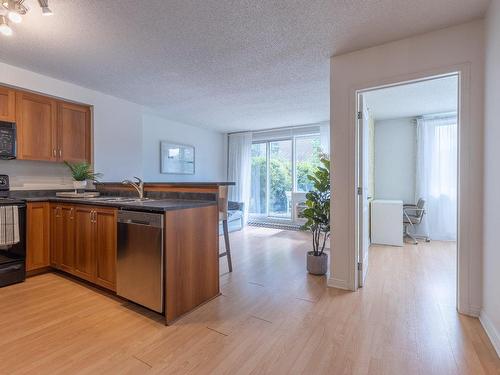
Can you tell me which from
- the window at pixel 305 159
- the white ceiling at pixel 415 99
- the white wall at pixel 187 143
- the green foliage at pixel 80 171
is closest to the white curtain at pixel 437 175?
the white ceiling at pixel 415 99

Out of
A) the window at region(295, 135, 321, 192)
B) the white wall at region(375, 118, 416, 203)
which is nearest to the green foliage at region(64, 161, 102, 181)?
the window at region(295, 135, 321, 192)

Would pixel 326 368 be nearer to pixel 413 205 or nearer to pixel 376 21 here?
pixel 376 21

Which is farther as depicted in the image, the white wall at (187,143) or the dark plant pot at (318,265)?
the white wall at (187,143)

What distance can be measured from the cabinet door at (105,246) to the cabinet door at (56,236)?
2.67 feet

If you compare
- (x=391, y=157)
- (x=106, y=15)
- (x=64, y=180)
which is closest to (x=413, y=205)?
(x=391, y=157)

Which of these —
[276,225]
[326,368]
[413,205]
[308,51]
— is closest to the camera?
[326,368]

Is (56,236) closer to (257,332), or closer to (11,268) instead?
(11,268)

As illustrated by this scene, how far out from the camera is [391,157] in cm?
536

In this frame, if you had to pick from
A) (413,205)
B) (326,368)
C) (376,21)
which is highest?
(376,21)

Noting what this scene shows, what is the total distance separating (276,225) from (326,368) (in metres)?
4.77

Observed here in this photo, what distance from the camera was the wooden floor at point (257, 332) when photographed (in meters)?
1.53

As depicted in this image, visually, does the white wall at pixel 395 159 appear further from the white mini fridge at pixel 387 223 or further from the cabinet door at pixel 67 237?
the cabinet door at pixel 67 237

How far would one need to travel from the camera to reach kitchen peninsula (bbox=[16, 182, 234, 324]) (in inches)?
78.3

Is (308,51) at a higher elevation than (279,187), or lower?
higher
